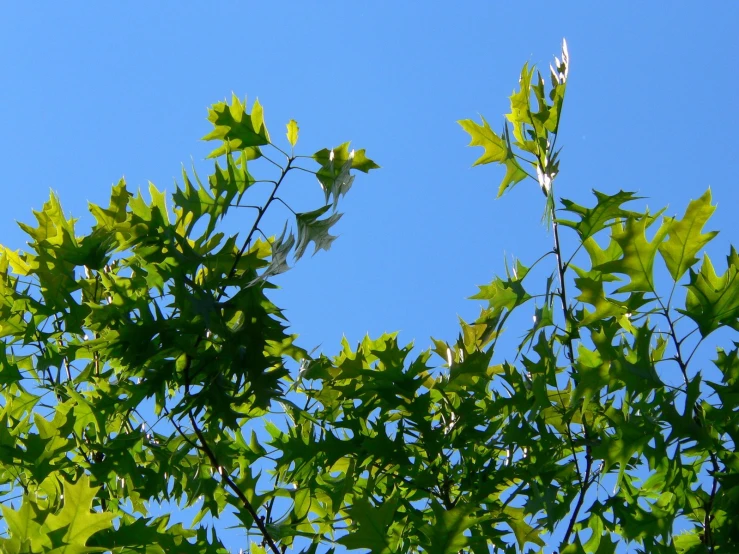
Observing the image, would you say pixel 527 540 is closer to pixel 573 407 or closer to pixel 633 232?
pixel 573 407

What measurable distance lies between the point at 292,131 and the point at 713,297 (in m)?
1.18

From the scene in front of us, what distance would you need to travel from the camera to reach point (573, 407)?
2.08m

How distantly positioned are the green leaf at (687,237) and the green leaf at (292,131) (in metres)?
1.01

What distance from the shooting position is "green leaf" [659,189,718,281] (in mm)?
2072

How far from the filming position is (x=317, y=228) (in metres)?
2.27

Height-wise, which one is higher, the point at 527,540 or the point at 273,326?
the point at 273,326

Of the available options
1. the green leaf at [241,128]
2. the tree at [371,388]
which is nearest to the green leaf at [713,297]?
the tree at [371,388]

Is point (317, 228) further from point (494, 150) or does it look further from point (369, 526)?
point (369, 526)

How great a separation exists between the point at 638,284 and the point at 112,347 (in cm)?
131

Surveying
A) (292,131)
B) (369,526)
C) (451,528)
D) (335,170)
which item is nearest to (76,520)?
(369,526)

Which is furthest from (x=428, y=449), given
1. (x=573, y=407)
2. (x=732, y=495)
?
(x=732, y=495)

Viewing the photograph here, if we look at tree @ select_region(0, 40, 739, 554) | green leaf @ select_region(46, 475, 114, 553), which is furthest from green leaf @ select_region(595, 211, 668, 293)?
green leaf @ select_region(46, 475, 114, 553)

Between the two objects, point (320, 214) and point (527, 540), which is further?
point (527, 540)

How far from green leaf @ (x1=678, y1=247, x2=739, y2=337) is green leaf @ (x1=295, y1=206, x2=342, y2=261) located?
878 mm
